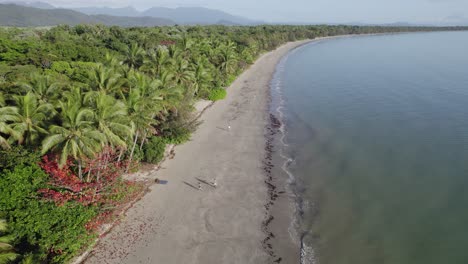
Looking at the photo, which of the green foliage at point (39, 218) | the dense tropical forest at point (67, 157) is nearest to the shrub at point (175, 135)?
the dense tropical forest at point (67, 157)

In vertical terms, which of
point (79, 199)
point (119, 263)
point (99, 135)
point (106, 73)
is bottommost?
point (119, 263)

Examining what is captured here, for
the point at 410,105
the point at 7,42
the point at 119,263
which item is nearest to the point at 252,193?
the point at 119,263

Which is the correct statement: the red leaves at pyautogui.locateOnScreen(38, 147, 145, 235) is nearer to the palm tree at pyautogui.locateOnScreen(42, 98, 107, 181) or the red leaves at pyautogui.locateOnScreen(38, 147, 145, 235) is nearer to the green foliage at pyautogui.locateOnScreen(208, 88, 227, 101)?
the palm tree at pyautogui.locateOnScreen(42, 98, 107, 181)

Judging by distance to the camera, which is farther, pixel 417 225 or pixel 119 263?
pixel 417 225

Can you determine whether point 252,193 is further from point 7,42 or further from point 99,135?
point 7,42

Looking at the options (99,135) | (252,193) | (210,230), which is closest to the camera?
(99,135)

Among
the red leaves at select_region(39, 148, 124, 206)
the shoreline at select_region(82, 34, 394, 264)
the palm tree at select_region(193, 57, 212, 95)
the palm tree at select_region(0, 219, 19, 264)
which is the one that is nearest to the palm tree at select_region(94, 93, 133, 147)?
the red leaves at select_region(39, 148, 124, 206)

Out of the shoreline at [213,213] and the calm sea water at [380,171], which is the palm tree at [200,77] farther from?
the calm sea water at [380,171]
